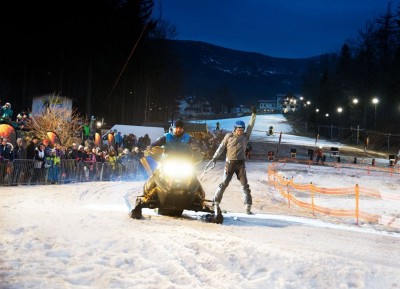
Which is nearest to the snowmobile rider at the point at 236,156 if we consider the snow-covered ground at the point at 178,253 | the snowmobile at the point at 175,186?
the snow-covered ground at the point at 178,253

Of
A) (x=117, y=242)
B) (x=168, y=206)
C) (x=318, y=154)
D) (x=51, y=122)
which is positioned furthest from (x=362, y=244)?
(x=318, y=154)

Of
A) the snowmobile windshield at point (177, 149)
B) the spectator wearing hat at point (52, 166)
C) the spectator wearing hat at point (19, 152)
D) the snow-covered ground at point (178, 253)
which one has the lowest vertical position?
the snow-covered ground at point (178, 253)

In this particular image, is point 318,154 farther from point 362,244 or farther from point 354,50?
point 354,50

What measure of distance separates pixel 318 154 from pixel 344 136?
42.5 m

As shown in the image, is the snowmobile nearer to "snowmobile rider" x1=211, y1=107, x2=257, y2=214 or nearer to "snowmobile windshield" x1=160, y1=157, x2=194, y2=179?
"snowmobile windshield" x1=160, y1=157, x2=194, y2=179

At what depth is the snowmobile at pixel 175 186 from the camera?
334 inches

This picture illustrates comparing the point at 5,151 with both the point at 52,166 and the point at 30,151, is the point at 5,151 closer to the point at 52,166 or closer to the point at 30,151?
the point at 30,151

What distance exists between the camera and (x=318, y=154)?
4328 centimetres

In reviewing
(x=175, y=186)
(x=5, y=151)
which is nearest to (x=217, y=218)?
(x=175, y=186)

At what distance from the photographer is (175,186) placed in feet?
27.7

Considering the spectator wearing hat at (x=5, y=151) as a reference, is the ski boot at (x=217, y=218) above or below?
below

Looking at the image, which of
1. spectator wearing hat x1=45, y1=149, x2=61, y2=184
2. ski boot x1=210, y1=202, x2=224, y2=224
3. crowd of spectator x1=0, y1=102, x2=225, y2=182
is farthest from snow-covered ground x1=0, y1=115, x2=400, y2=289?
spectator wearing hat x1=45, y1=149, x2=61, y2=184

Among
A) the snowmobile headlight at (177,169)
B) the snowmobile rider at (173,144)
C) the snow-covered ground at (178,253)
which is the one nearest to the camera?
the snow-covered ground at (178,253)

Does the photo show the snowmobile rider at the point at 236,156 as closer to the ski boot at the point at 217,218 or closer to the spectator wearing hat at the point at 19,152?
the ski boot at the point at 217,218
